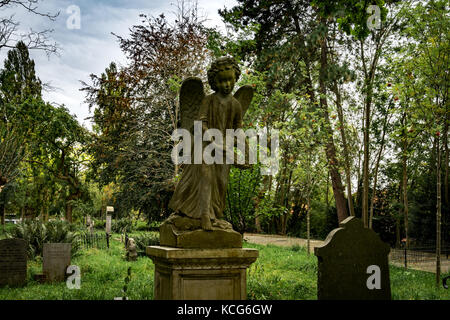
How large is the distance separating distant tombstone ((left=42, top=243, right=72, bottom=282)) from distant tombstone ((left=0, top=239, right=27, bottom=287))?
604 millimetres

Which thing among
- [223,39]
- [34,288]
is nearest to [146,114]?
[223,39]

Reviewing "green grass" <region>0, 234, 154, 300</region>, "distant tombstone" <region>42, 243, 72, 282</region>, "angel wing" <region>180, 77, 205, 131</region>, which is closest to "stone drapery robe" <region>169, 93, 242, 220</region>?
"angel wing" <region>180, 77, 205, 131</region>

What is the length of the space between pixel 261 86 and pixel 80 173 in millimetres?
23990

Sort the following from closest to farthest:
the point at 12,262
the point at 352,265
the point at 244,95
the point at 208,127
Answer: the point at 208,127 < the point at 244,95 < the point at 352,265 < the point at 12,262

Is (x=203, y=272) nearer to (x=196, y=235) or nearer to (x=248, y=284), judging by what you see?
(x=196, y=235)

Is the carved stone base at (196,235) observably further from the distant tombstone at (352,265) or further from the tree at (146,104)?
the tree at (146,104)

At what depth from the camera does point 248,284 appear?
25.6 ft

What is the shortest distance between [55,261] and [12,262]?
1.00 metres

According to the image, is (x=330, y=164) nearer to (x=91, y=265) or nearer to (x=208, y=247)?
(x=91, y=265)

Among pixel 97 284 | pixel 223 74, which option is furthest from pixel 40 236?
pixel 223 74

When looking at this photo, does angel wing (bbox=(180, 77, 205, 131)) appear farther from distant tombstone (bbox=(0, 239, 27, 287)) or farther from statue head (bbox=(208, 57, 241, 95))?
distant tombstone (bbox=(0, 239, 27, 287))

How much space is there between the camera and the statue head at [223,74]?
456 cm

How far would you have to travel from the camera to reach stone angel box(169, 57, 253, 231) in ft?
14.9
